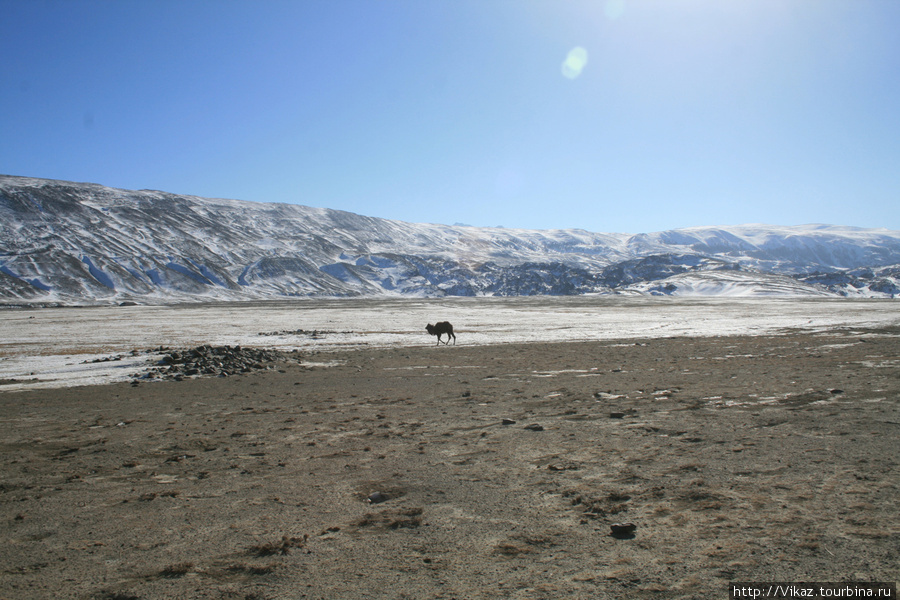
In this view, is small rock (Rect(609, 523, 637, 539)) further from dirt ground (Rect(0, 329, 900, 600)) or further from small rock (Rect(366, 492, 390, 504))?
small rock (Rect(366, 492, 390, 504))

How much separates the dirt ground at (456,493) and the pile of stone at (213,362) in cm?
520

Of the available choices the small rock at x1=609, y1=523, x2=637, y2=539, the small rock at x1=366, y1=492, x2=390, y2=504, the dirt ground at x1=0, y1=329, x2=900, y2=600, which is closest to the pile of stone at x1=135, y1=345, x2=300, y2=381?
the dirt ground at x1=0, y1=329, x2=900, y2=600

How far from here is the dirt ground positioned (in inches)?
189

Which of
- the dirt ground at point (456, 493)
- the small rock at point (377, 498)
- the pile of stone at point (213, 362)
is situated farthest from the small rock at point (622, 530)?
the pile of stone at point (213, 362)

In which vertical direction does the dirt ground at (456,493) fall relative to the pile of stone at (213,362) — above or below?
above

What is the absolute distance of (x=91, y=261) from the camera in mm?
165875

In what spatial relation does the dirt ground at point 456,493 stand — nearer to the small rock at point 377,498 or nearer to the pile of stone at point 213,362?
the small rock at point 377,498

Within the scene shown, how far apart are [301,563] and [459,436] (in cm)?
528

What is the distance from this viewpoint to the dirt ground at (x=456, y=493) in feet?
15.8

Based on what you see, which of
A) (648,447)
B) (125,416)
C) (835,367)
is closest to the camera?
(648,447)

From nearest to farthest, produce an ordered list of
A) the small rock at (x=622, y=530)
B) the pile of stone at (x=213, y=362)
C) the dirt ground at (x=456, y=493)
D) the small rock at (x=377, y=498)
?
1. the dirt ground at (x=456, y=493)
2. the small rock at (x=622, y=530)
3. the small rock at (x=377, y=498)
4. the pile of stone at (x=213, y=362)

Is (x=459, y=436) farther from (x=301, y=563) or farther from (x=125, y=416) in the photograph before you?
(x=125, y=416)

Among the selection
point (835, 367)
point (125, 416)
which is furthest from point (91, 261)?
point (835, 367)

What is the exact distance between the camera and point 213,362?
2161cm
